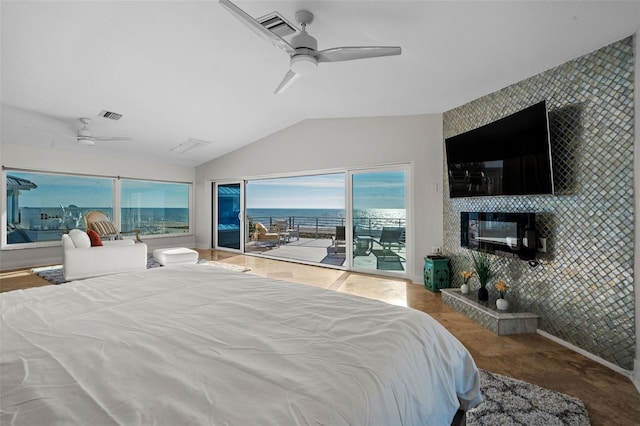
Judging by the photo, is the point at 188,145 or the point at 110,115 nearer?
the point at 110,115

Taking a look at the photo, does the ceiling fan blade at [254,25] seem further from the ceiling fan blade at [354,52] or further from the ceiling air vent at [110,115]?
the ceiling air vent at [110,115]

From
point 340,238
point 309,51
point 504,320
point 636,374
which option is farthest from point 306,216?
point 636,374

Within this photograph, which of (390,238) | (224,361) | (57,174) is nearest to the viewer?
(224,361)

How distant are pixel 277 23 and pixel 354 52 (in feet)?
2.48

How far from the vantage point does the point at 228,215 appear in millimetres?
7629

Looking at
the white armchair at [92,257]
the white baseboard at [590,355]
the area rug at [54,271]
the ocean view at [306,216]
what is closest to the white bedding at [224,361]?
the white baseboard at [590,355]

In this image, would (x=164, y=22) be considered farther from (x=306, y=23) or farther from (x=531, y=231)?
(x=531, y=231)

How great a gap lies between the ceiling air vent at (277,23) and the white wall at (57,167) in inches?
219

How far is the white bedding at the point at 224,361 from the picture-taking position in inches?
29.4

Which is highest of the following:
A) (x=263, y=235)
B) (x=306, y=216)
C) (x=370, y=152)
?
(x=370, y=152)

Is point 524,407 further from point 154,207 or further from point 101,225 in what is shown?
point 154,207

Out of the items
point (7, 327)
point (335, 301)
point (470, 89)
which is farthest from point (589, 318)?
point (7, 327)

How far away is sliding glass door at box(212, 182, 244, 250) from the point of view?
731cm

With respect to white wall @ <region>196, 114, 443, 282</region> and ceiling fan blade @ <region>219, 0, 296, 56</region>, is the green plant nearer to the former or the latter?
white wall @ <region>196, 114, 443, 282</region>
